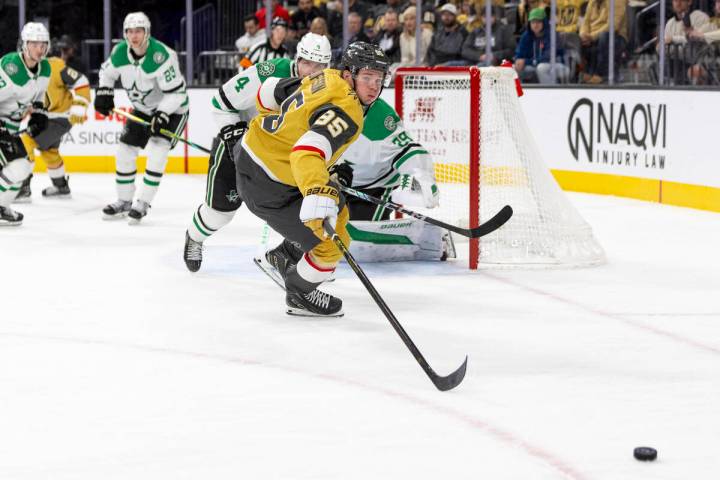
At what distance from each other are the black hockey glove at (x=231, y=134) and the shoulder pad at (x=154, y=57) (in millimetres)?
2138

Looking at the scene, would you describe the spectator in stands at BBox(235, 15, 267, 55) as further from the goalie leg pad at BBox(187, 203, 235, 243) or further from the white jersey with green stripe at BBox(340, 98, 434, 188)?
the goalie leg pad at BBox(187, 203, 235, 243)

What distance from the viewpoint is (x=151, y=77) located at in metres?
6.91

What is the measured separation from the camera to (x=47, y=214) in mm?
7426

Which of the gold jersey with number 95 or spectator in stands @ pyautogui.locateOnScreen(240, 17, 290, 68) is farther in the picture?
spectator in stands @ pyautogui.locateOnScreen(240, 17, 290, 68)

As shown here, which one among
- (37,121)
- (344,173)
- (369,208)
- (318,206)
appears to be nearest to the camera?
(318,206)

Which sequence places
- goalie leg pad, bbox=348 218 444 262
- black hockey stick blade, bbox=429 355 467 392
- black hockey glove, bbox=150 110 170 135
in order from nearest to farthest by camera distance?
1. black hockey stick blade, bbox=429 355 467 392
2. goalie leg pad, bbox=348 218 444 262
3. black hockey glove, bbox=150 110 170 135

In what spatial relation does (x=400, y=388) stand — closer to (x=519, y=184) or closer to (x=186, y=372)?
(x=186, y=372)

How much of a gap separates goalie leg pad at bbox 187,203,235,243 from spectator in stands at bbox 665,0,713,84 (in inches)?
164

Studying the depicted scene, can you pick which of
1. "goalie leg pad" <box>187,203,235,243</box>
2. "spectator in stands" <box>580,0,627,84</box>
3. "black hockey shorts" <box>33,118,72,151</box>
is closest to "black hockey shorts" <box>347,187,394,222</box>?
"goalie leg pad" <box>187,203,235,243</box>

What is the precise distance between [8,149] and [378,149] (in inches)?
97.5

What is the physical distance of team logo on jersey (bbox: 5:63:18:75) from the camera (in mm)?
6891

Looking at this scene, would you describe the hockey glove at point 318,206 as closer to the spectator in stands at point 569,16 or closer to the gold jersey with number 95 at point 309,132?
the gold jersey with number 95 at point 309,132

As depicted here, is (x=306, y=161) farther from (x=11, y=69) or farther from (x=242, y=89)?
(x=11, y=69)

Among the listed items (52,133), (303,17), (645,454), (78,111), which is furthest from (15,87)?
(645,454)
